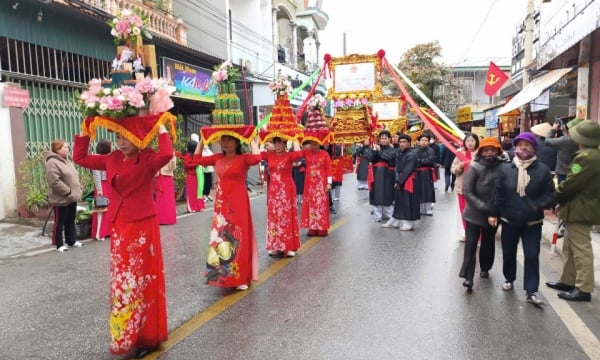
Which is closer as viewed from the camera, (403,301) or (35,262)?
(403,301)

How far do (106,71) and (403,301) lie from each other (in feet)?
34.4

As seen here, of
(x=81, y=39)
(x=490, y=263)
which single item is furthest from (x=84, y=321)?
(x=81, y=39)

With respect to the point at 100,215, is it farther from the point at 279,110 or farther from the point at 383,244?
the point at 383,244

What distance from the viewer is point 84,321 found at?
4148 millimetres

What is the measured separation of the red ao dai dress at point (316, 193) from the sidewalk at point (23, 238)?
3.77 metres

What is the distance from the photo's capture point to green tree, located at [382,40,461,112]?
31.7m

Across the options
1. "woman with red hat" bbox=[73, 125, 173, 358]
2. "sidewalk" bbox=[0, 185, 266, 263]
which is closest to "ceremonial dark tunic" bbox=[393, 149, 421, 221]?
"sidewalk" bbox=[0, 185, 266, 263]

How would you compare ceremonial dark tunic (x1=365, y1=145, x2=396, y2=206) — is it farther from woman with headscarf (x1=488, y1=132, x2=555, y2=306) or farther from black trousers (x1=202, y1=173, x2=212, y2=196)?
black trousers (x1=202, y1=173, x2=212, y2=196)

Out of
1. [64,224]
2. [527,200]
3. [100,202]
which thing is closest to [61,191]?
[64,224]

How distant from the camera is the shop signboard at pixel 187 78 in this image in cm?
1368

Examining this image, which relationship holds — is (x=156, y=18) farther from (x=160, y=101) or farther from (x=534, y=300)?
(x=534, y=300)

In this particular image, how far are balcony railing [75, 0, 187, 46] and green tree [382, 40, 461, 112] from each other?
731 inches

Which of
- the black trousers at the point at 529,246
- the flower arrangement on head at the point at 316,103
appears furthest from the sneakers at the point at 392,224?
the black trousers at the point at 529,246

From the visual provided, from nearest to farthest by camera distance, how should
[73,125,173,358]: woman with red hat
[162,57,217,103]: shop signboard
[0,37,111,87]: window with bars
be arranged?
1. [73,125,173,358]: woman with red hat
2. [0,37,111,87]: window with bars
3. [162,57,217,103]: shop signboard
